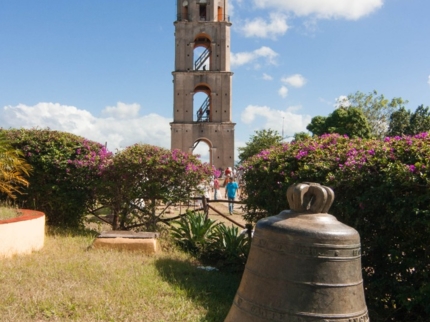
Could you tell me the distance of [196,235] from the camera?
8.02 metres

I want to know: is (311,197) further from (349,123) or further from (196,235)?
(349,123)

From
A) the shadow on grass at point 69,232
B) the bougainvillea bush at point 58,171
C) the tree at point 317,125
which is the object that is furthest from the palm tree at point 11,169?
the tree at point 317,125

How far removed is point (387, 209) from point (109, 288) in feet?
10.5

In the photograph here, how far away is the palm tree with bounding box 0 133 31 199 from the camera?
8.25 m

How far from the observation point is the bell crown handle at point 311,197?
8.14 ft

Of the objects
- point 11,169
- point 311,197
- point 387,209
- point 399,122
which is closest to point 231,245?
point 387,209

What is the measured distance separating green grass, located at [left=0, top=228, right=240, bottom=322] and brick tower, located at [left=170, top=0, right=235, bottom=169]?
24.6 meters

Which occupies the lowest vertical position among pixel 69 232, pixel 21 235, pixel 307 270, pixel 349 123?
pixel 69 232

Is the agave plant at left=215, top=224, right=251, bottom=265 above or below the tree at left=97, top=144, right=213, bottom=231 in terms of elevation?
below

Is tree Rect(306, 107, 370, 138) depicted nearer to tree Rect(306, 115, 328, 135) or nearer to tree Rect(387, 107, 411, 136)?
tree Rect(306, 115, 328, 135)

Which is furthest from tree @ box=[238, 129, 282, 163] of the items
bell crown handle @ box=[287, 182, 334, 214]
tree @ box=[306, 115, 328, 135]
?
bell crown handle @ box=[287, 182, 334, 214]

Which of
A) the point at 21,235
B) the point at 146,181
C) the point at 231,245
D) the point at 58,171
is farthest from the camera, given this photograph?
the point at 58,171

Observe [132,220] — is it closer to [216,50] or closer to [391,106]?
[216,50]

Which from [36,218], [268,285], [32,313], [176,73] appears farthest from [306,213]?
[176,73]
